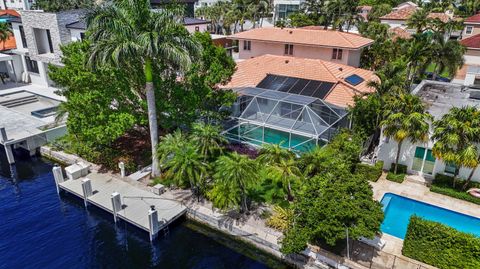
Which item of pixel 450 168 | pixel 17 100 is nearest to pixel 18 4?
pixel 17 100

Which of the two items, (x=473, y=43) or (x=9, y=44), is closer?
(x=473, y=43)

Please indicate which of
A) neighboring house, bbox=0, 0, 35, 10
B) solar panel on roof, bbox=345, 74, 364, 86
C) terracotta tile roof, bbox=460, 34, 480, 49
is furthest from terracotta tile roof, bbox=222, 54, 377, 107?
neighboring house, bbox=0, 0, 35, 10

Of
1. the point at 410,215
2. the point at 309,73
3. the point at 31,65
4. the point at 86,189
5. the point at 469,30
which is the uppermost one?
the point at 469,30

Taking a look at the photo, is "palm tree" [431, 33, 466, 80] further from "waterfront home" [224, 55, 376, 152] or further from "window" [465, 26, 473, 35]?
"window" [465, 26, 473, 35]

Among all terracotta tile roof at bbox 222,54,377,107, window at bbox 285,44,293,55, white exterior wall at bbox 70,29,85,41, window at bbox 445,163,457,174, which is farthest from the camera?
window at bbox 285,44,293,55

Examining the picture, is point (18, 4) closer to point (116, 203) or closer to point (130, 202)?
point (130, 202)

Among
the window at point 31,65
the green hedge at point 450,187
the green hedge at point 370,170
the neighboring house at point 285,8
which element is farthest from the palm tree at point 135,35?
the neighboring house at point 285,8

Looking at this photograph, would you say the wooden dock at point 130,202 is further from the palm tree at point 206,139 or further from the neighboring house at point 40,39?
the neighboring house at point 40,39
